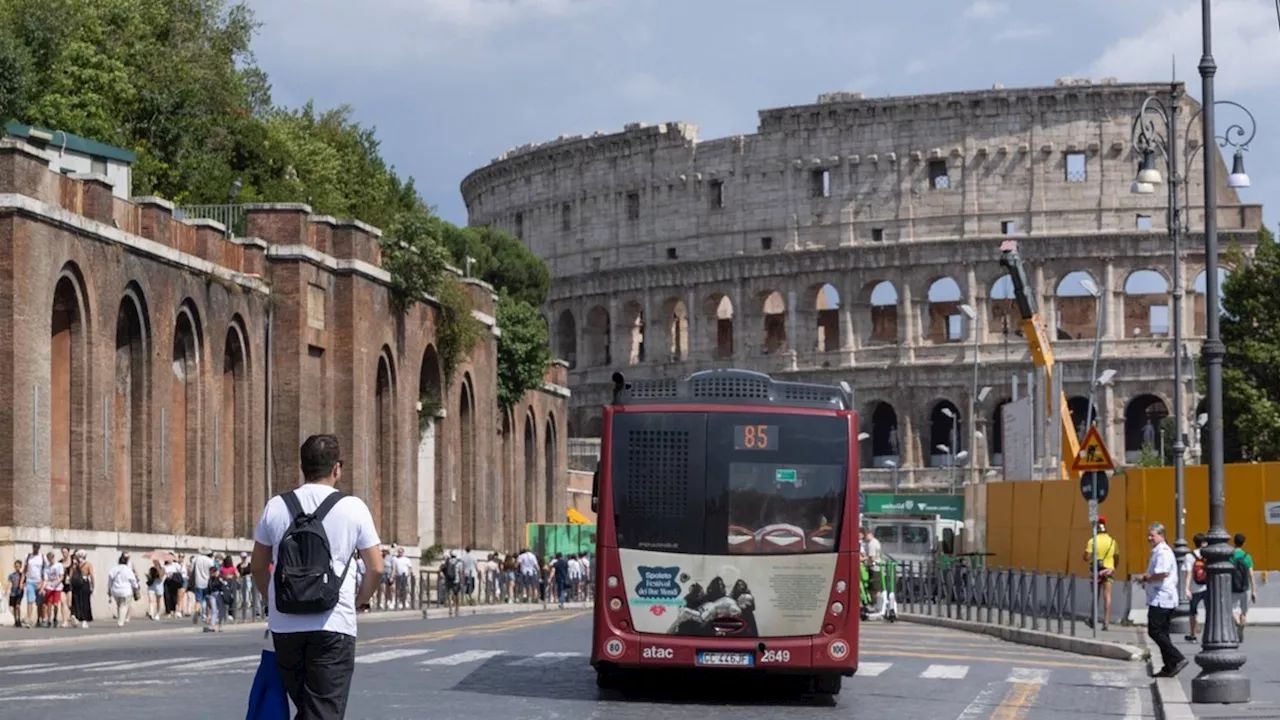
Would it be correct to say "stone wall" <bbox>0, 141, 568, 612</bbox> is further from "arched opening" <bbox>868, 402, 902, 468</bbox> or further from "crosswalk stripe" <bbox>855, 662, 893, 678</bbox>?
"arched opening" <bbox>868, 402, 902, 468</bbox>

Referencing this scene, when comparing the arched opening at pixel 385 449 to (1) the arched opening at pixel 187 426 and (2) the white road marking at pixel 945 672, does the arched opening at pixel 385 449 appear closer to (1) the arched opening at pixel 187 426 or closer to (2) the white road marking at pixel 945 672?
(1) the arched opening at pixel 187 426

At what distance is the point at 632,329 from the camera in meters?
125

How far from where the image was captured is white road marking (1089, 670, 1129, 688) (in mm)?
22500

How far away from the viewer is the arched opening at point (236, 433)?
2008 inches

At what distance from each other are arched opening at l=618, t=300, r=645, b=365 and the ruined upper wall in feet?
13.2

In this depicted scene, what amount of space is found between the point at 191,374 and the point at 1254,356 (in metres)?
41.9

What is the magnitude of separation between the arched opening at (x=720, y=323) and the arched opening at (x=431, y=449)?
55.0 metres

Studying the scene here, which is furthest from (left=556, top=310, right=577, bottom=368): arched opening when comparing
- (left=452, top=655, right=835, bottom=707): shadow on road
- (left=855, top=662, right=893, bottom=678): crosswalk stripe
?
(left=452, top=655, right=835, bottom=707): shadow on road

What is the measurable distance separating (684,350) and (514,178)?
14833mm

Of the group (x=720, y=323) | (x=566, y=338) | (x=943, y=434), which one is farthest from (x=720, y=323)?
(x=943, y=434)

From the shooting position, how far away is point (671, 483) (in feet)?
64.0

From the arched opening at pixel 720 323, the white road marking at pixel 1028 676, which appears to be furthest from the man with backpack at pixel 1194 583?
the arched opening at pixel 720 323

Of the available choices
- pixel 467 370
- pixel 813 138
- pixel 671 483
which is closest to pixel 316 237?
pixel 467 370

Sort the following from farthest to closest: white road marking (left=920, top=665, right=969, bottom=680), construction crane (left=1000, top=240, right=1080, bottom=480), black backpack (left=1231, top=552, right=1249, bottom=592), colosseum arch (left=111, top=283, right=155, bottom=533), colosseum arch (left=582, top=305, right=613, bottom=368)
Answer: colosseum arch (left=582, top=305, right=613, bottom=368), construction crane (left=1000, top=240, right=1080, bottom=480), colosseum arch (left=111, top=283, right=155, bottom=533), black backpack (left=1231, top=552, right=1249, bottom=592), white road marking (left=920, top=665, right=969, bottom=680)
